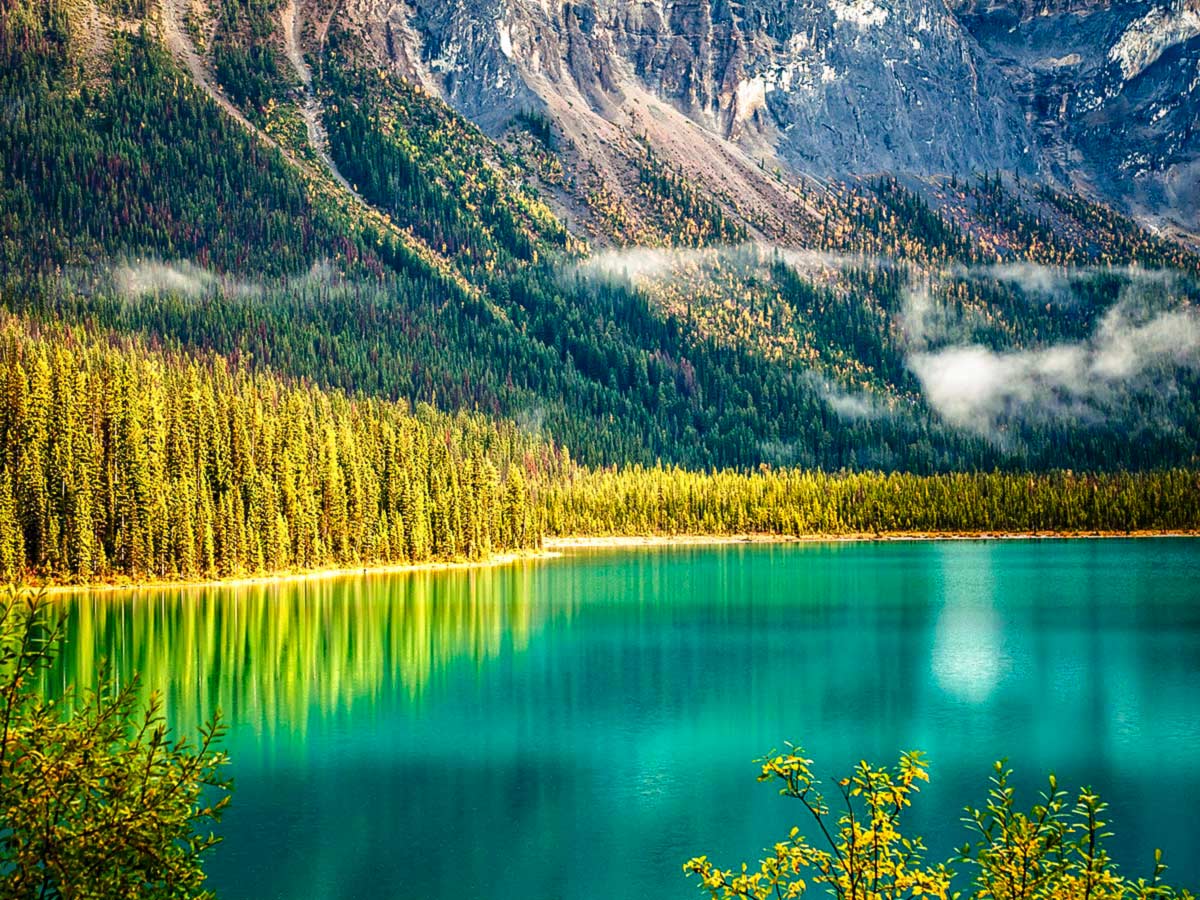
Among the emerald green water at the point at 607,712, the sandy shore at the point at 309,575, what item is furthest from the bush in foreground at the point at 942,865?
the sandy shore at the point at 309,575

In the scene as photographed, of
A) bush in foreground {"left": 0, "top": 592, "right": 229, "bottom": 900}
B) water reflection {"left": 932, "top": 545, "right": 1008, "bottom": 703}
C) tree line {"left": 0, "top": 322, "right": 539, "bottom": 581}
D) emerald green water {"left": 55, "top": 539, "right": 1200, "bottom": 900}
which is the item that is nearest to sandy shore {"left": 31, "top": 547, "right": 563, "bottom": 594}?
tree line {"left": 0, "top": 322, "right": 539, "bottom": 581}

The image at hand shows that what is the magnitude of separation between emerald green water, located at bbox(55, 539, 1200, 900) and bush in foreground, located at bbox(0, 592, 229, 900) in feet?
16.8

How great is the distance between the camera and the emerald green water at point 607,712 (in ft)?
111

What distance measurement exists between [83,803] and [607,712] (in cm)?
3946

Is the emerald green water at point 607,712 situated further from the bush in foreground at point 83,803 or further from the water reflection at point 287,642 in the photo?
the bush in foreground at point 83,803

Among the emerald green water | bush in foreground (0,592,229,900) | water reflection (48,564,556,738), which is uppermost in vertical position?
bush in foreground (0,592,229,900)

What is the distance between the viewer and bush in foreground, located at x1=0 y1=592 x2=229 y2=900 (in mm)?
13672

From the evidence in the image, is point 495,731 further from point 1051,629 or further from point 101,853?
point 1051,629

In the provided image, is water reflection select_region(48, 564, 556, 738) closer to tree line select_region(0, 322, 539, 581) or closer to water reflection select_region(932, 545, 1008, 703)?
tree line select_region(0, 322, 539, 581)

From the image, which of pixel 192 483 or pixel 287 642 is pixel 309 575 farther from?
Answer: pixel 287 642

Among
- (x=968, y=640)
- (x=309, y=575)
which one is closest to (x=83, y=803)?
(x=968, y=640)

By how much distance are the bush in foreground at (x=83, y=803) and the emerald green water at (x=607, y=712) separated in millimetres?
5119

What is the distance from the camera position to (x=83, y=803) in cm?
1432

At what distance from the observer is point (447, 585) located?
4437 inches
